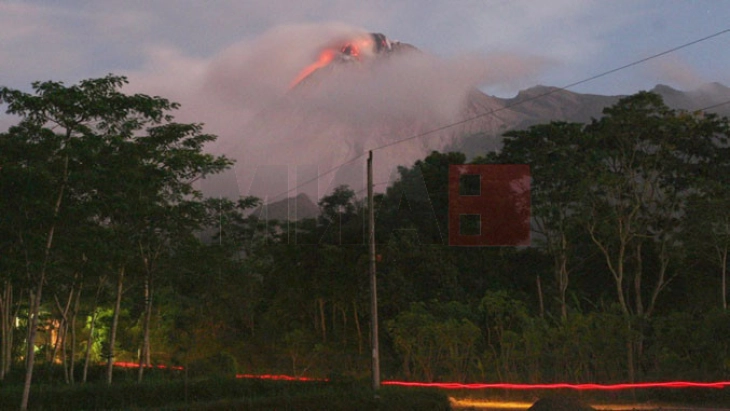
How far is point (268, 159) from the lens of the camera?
92.7 metres

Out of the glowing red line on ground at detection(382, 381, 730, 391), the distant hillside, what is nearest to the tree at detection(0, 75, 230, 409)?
the glowing red line on ground at detection(382, 381, 730, 391)

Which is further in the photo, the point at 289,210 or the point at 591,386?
the point at 289,210

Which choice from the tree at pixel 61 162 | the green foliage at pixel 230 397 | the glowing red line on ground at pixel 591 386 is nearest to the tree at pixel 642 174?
the glowing red line on ground at pixel 591 386

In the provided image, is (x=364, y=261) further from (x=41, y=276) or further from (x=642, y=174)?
(x=41, y=276)

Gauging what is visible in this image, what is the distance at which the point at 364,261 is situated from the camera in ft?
127

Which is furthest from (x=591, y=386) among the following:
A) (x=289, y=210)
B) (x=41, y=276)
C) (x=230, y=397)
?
(x=289, y=210)

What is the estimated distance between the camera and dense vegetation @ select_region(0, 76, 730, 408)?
58.0 feet

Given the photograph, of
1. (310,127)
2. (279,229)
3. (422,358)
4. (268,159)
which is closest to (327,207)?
(279,229)

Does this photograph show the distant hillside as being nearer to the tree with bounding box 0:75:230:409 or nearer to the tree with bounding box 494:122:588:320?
the tree with bounding box 494:122:588:320

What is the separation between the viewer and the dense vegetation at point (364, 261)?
17688 millimetres

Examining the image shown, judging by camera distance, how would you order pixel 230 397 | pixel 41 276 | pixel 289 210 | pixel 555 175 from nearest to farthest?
pixel 41 276 → pixel 230 397 → pixel 555 175 → pixel 289 210

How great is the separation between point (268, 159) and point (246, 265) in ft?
187

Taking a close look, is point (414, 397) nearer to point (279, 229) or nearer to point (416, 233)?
point (416, 233)

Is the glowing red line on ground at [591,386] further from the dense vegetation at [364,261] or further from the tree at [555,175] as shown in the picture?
the tree at [555,175]
